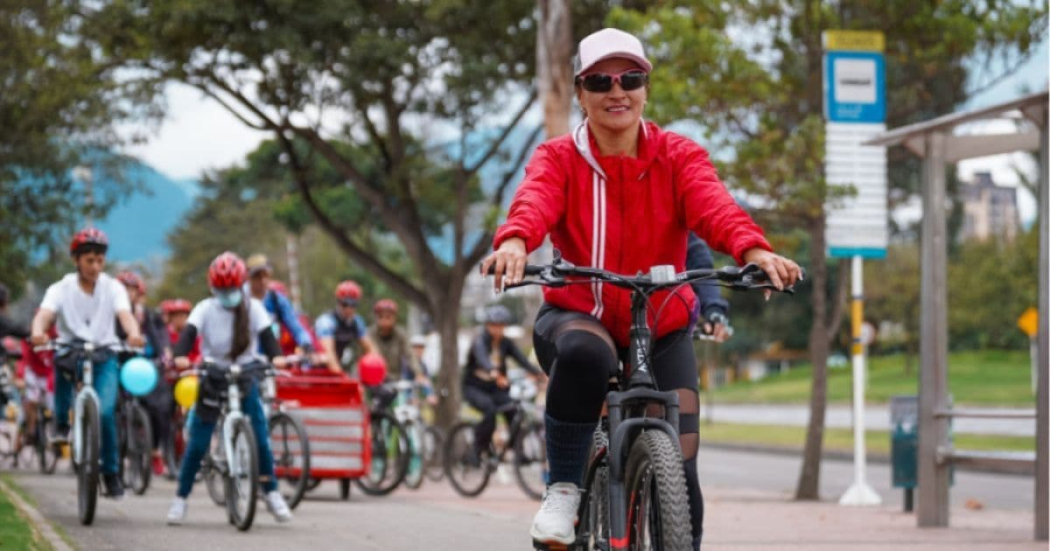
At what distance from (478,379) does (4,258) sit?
1145 cm

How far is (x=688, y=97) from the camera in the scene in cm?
1706

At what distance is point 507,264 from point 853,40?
1180cm

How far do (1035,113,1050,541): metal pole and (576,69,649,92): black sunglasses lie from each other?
5.67 m

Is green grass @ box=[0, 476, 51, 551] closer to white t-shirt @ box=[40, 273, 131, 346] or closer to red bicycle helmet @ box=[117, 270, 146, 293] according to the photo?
white t-shirt @ box=[40, 273, 131, 346]

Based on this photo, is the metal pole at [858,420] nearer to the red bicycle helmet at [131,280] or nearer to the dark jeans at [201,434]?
the red bicycle helmet at [131,280]

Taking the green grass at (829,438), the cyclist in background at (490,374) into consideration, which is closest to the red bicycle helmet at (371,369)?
the cyclist in background at (490,374)

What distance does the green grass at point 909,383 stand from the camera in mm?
48438

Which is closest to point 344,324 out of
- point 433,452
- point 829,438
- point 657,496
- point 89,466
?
point 433,452

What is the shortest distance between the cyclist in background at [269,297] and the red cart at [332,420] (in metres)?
0.48

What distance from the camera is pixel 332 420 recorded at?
15586 millimetres

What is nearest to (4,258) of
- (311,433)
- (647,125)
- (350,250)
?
(350,250)

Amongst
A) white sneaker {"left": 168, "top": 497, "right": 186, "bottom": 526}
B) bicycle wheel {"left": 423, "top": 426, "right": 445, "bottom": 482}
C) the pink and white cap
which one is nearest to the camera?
the pink and white cap

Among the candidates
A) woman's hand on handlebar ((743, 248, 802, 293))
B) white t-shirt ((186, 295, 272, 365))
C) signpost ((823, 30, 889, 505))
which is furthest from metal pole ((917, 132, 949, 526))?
woman's hand on handlebar ((743, 248, 802, 293))

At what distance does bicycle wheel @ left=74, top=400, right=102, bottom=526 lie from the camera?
11164 millimetres
